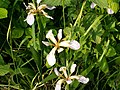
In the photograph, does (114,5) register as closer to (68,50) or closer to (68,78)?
(68,50)

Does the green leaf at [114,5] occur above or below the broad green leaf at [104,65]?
above

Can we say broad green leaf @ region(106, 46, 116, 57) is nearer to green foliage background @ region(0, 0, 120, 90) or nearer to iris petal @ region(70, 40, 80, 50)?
green foliage background @ region(0, 0, 120, 90)

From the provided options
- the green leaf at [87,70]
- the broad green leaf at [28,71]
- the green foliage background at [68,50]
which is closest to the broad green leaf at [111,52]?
the green foliage background at [68,50]

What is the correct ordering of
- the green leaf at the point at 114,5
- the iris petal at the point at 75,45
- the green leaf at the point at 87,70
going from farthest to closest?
the green leaf at the point at 114,5, the green leaf at the point at 87,70, the iris petal at the point at 75,45

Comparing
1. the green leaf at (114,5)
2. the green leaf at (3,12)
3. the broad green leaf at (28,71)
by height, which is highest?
the green leaf at (114,5)

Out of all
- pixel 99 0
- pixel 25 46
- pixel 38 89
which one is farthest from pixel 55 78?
pixel 99 0

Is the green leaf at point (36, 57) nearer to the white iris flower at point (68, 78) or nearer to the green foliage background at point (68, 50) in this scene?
the green foliage background at point (68, 50)

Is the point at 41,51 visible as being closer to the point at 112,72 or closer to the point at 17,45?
the point at 17,45

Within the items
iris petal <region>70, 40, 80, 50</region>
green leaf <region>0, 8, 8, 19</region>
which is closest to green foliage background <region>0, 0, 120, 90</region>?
green leaf <region>0, 8, 8, 19</region>

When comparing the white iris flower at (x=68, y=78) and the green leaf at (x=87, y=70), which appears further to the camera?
the green leaf at (x=87, y=70)
